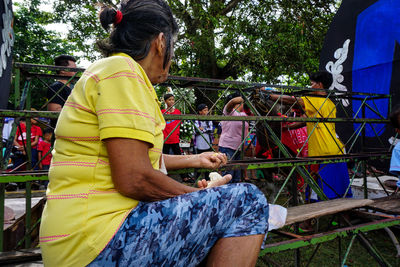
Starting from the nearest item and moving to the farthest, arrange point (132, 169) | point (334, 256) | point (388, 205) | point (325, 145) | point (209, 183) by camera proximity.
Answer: point (132, 169) < point (209, 183) < point (388, 205) < point (334, 256) < point (325, 145)

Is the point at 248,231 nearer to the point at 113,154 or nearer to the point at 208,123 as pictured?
the point at 113,154

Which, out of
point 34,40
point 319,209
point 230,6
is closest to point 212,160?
point 319,209

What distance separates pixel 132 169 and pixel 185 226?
296 millimetres

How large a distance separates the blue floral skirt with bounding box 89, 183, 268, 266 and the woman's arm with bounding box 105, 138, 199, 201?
8 centimetres

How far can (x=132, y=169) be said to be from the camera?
1.01m

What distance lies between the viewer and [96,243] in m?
0.99

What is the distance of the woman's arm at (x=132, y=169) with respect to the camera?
3.27 ft

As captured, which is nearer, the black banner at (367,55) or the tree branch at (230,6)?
the black banner at (367,55)

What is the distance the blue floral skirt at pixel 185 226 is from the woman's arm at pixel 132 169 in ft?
0.25

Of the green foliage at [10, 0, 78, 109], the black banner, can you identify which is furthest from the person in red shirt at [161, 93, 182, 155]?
the green foliage at [10, 0, 78, 109]

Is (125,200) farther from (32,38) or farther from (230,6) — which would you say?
(32,38)

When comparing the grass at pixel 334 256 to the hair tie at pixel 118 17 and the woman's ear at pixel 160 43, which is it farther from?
the hair tie at pixel 118 17

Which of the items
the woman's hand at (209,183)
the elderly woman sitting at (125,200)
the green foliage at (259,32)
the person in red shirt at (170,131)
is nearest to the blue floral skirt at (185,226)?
the elderly woman sitting at (125,200)

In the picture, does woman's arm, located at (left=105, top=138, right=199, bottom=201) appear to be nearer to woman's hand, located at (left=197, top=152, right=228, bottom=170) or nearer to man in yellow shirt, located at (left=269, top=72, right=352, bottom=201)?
woman's hand, located at (left=197, top=152, right=228, bottom=170)
